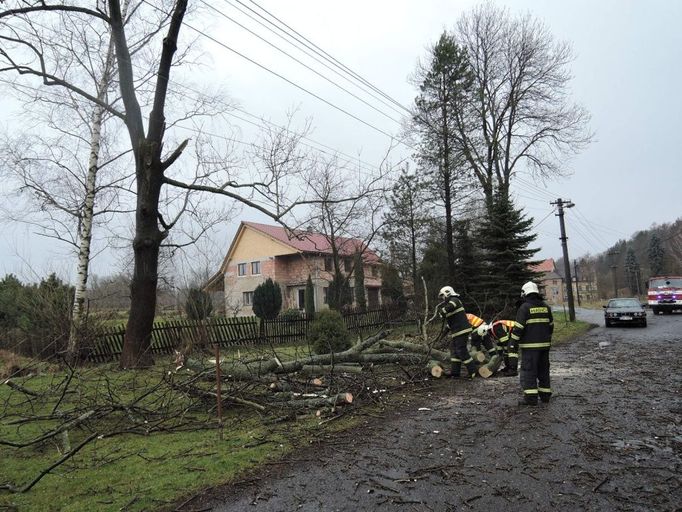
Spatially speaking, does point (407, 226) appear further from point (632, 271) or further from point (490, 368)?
point (632, 271)

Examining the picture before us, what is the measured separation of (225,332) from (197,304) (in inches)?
60.3

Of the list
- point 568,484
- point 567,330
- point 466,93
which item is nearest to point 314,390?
point 568,484

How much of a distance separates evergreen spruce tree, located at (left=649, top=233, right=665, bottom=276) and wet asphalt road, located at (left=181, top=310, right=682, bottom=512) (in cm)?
7552

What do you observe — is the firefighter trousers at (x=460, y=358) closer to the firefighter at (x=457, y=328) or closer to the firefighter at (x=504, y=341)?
the firefighter at (x=457, y=328)

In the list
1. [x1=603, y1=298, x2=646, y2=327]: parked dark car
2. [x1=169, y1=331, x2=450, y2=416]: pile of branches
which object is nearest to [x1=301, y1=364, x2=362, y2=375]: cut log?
[x1=169, y1=331, x2=450, y2=416]: pile of branches

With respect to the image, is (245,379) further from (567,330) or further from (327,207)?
(567,330)

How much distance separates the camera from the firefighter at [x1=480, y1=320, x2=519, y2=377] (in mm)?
9055

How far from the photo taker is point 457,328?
8.68m

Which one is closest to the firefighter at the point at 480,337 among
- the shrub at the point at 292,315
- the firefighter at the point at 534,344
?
the firefighter at the point at 534,344

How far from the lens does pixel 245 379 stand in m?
6.94

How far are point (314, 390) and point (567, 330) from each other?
53.9ft

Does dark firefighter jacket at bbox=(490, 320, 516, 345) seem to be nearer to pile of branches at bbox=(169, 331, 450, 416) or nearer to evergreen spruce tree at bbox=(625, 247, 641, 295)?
pile of branches at bbox=(169, 331, 450, 416)

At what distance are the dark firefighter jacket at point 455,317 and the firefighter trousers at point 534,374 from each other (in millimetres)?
2021

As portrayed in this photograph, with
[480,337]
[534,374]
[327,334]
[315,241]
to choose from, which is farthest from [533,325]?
[315,241]
